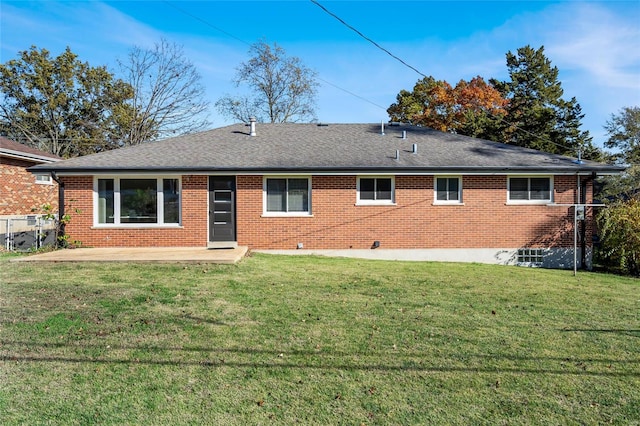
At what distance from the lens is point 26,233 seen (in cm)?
1472

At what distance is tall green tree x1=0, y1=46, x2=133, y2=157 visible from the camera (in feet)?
108

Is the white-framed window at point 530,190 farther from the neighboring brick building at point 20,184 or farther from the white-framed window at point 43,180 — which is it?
the white-framed window at point 43,180

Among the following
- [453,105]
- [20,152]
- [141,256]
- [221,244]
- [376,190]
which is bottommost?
[141,256]

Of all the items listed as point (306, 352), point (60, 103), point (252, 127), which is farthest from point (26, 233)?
point (60, 103)

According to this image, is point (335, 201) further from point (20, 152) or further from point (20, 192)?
point (20, 192)

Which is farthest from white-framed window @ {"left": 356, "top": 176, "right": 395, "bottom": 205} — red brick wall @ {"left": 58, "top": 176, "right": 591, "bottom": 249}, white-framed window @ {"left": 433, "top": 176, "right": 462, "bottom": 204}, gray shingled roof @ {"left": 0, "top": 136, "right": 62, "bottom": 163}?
gray shingled roof @ {"left": 0, "top": 136, "right": 62, "bottom": 163}

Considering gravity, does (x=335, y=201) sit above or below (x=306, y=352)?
above

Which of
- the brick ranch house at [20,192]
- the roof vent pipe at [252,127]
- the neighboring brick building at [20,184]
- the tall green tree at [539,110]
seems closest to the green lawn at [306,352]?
the brick ranch house at [20,192]

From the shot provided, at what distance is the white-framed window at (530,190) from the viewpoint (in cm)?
Result: 1349

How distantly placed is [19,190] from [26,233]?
165 inches

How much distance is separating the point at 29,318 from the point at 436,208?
10.7 m

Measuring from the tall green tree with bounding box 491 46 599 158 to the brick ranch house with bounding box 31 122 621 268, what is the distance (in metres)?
18.5

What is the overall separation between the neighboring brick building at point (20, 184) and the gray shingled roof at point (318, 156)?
214 inches

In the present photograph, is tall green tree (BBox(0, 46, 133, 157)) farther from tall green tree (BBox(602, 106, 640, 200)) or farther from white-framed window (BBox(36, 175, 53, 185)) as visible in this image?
tall green tree (BBox(602, 106, 640, 200))
